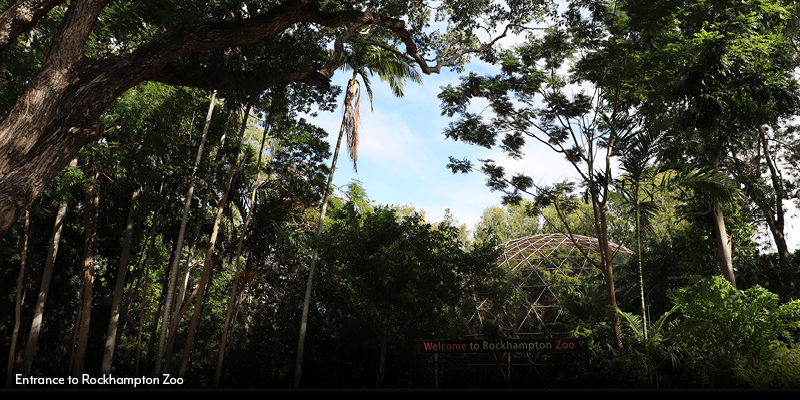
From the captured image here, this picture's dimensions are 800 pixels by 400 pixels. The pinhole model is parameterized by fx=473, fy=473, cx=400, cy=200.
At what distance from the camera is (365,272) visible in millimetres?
10297

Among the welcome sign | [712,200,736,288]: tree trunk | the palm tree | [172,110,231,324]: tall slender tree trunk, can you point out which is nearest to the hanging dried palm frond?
the palm tree

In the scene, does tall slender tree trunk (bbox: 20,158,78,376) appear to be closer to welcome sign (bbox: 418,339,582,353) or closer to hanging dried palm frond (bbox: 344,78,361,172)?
hanging dried palm frond (bbox: 344,78,361,172)

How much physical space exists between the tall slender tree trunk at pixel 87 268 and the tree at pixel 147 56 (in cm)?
270

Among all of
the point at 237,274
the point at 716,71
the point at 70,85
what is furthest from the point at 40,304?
the point at 716,71

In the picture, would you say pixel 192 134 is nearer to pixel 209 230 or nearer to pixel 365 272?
pixel 209 230

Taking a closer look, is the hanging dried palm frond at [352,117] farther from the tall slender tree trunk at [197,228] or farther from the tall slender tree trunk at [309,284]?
the tall slender tree trunk at [197,228]

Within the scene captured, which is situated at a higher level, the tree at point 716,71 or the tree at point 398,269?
the tree at point 716,71

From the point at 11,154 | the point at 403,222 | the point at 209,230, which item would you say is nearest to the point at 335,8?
the point at 403,222

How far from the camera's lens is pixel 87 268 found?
998 cm

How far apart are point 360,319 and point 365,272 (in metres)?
1.53
